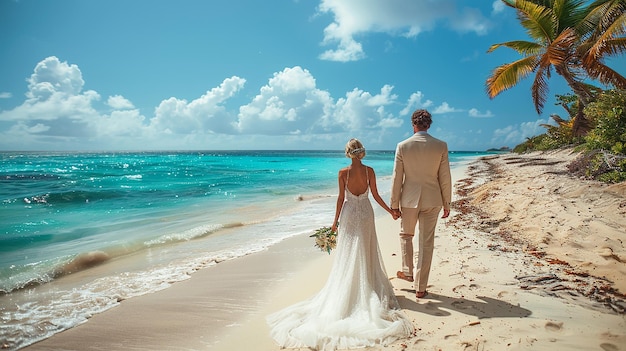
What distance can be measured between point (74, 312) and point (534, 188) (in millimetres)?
12404

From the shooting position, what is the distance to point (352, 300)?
3822 millimetres

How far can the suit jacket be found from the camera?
13.7 feet

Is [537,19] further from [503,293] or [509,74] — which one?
[503,293]

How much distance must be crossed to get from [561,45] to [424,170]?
1660 centimetres

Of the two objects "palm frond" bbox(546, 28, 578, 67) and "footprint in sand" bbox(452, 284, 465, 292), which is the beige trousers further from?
"palm frond" bbox(546, 28, 578, 67)

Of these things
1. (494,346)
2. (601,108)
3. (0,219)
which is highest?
(601,108)

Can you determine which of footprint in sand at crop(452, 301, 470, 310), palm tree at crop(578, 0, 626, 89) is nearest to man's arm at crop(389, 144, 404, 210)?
footprint in sand at crop(452, 301, 470, 310)

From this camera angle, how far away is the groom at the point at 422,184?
4188 mm

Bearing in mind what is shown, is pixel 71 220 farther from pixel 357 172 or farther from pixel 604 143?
pixel 604 143

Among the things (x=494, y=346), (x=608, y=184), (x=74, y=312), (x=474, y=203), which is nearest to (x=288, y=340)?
(x=494, y=346)

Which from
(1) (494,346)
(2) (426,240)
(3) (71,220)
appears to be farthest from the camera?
(3) (71,220)

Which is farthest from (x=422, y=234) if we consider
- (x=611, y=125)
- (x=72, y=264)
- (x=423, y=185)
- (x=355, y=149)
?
(x=611, y=125)

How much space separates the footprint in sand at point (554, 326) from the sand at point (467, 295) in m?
0.01

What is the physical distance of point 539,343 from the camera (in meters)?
3.02
